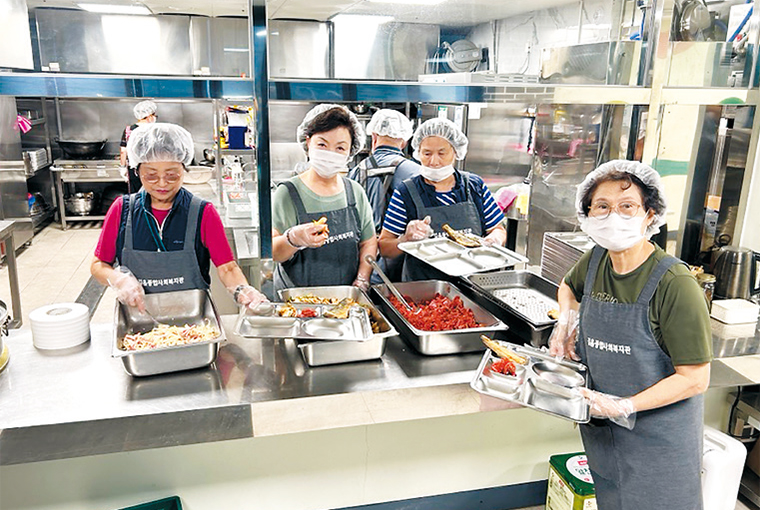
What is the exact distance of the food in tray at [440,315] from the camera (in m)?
2.15

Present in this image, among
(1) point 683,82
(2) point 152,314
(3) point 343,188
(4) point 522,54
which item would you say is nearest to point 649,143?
(1) point 683,82

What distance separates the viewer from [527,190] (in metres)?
3.77

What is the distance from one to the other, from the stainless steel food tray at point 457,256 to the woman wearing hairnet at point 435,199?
9 cm

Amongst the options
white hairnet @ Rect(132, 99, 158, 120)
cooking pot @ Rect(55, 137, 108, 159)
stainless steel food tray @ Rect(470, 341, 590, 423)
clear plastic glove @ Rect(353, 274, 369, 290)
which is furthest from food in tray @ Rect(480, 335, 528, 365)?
cooking pot @ Rect(55, 137, 108, 159)

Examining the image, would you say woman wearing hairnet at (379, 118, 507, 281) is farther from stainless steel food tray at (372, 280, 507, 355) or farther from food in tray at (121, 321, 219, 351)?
food in tray at (121, 321, 219, 351)

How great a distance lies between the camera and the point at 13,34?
10.1ft

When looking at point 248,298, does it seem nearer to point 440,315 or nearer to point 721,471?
point 440,315

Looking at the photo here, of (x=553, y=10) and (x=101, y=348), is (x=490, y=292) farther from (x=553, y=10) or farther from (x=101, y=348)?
(x=553, y=10)

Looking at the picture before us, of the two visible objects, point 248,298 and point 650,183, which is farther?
point 248,298

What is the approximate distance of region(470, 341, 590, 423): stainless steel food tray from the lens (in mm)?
1682

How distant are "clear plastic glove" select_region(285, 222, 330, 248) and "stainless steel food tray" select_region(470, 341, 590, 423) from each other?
32.1 inches

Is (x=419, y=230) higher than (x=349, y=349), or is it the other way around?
(x=419, y=230)

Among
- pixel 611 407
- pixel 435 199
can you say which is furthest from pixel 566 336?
pixel 435 199

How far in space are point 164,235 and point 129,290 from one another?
29cm
